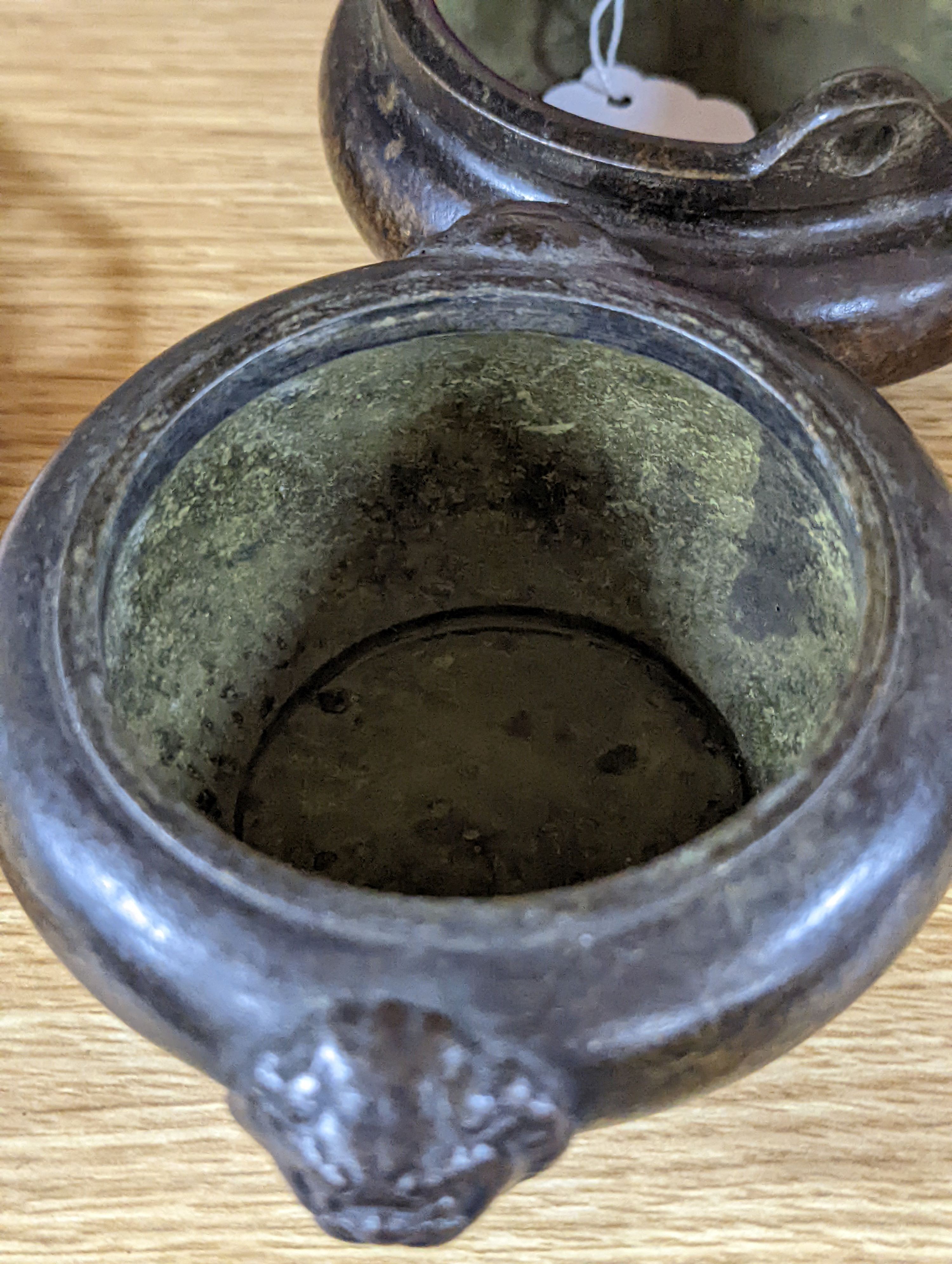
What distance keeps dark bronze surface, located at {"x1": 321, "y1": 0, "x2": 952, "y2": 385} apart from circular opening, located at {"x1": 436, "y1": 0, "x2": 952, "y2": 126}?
0.16 metres

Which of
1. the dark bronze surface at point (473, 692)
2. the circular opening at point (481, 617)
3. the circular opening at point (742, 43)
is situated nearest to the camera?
the dark bronze surface at point (473, 692)

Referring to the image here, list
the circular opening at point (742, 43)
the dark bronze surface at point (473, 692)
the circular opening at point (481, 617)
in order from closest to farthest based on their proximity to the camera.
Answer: the dark bronze surface at point (473, 692) < the circular opening at point (481, 617) < the circular opening at point (742, 43)

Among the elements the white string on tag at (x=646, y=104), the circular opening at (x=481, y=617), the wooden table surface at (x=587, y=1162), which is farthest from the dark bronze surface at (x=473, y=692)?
the white string on tag at (x=646, y=104)

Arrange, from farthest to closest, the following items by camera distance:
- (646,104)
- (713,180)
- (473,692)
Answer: (646,104), (473,692), (713,180)

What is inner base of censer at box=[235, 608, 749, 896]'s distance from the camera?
0.59 meters

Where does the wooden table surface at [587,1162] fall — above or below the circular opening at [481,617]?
below

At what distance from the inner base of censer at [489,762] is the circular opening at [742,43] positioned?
14.6 inches

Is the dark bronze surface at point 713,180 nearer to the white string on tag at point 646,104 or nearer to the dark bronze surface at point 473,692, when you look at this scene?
the dark bronze surface at point 473,692

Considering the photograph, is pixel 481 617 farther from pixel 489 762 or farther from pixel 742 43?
pixel 742 43

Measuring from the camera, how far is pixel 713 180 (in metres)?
0.54

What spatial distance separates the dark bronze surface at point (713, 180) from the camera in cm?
53

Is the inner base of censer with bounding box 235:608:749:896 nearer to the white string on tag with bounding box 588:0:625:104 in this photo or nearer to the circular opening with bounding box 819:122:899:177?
the circular opening with bounding box 819:122:899:177

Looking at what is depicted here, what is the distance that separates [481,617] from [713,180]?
237 mm

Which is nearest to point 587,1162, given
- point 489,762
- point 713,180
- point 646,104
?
point 489,762
